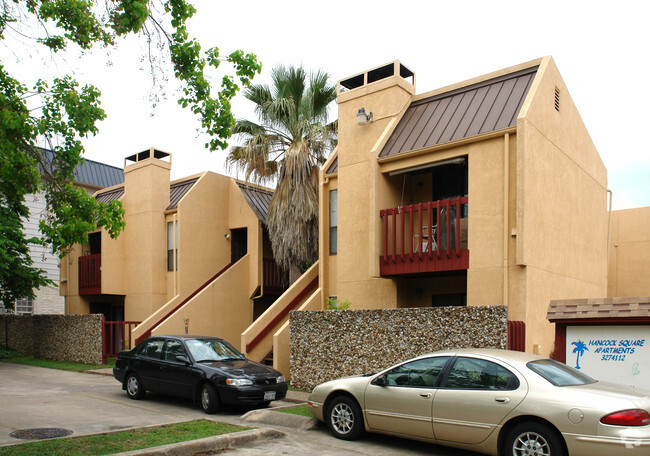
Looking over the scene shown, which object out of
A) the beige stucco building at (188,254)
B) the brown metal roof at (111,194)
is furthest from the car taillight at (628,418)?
the brown metal roof at (111,194)

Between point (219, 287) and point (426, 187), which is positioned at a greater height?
point (426, 187)

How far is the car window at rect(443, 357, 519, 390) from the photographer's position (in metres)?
7.24

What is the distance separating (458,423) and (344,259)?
8.65 m

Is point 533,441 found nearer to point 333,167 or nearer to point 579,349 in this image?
point 579,349

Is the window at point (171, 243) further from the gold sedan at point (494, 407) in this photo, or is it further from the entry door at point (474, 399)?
the entry door at point (474, 399)

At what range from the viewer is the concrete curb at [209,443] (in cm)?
717

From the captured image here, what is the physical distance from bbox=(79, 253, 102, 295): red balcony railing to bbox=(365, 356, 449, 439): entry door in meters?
16.9

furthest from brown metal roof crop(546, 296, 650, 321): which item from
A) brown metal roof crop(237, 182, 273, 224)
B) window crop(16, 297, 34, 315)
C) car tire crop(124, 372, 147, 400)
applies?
window crop(16, 297, 34, 315)

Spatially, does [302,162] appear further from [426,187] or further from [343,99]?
[426,187]

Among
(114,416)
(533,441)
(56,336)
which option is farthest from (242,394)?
(56,336)

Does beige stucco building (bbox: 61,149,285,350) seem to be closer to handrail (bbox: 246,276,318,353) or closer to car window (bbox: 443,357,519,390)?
handrail (bbox: 246,276,318,353)

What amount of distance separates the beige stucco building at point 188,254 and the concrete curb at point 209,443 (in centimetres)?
1192

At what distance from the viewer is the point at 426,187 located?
16.0 meters

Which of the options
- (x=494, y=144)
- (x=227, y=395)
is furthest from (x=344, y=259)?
(x=227, y=395)
